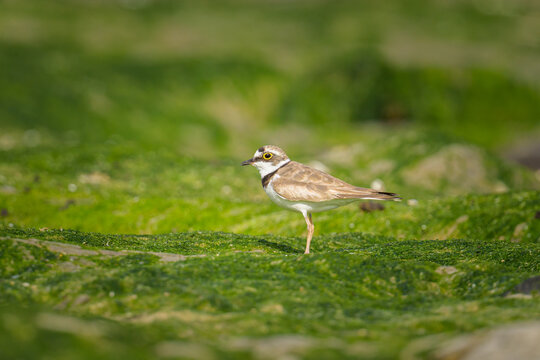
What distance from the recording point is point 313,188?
21.9m

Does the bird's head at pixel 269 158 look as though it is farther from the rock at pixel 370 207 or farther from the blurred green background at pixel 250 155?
the rock at pixel 370 207

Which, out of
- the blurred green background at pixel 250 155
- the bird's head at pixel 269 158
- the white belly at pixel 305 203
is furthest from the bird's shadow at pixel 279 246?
the bird's head at pixel 269 158

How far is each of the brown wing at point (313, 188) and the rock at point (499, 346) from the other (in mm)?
8491

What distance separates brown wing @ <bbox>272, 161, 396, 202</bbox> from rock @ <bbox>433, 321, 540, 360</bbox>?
849 cm

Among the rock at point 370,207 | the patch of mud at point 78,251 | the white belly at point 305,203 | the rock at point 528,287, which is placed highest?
the white belly at point 305,203

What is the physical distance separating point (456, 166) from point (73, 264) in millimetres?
35879

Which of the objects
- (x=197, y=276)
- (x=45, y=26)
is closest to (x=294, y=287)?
(x=197, y=276)

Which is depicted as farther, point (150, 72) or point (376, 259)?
point (150, 72)

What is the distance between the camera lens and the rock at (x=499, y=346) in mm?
12219

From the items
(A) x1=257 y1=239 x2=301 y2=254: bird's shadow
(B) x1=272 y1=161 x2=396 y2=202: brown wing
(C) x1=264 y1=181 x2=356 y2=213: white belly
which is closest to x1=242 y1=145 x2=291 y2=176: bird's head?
(B) x1=272 y1=161 x2=396 y2=202: brown wing

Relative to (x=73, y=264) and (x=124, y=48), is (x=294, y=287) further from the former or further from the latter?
(x=124, y=48)

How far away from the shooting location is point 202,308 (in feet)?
54.4

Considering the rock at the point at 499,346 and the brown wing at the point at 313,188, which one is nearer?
the rock at the point at 499,346

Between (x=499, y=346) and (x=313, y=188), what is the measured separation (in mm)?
10383
